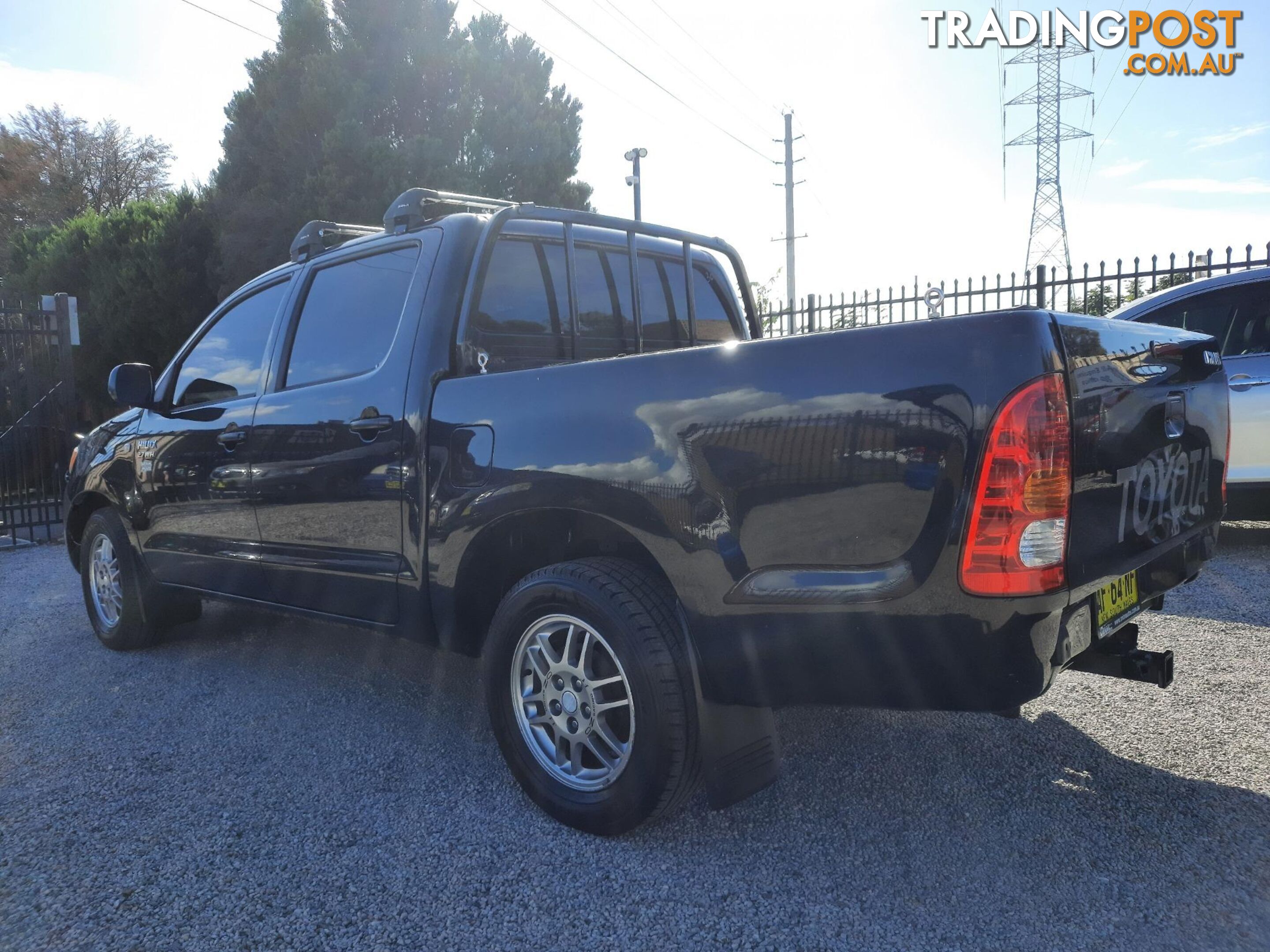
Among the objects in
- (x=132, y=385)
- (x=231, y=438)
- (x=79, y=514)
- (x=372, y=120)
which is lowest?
(x=79, y=514)

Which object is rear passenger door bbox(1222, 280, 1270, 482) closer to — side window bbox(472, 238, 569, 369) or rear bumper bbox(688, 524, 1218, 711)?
rear bumper bbox(688, 524, 1218, 711)

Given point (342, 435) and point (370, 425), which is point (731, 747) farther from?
point (342, 435)

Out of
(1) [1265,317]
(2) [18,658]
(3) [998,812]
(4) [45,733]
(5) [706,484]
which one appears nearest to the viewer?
(5) [706,484]

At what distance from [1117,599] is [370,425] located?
94.8 inches

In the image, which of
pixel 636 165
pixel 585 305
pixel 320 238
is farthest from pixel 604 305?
pixel 636 165

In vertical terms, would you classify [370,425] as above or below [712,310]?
below

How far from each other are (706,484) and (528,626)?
0.80 meters

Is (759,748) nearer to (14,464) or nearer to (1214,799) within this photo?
(1214,799)

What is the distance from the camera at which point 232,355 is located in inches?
167

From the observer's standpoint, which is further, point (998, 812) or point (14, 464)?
point (14, 464)

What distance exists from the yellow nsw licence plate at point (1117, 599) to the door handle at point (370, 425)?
7.39ft

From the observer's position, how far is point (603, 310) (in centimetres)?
368

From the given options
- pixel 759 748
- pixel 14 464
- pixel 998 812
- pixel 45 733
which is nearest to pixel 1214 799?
pixel 998 812

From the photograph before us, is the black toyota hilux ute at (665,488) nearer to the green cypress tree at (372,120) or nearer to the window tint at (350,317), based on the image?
the window tint at (350,317)
